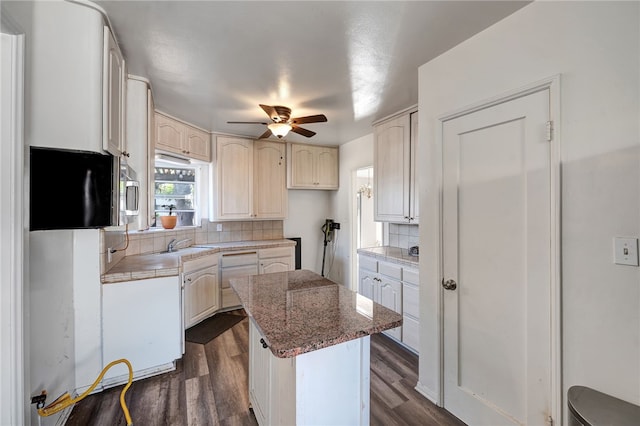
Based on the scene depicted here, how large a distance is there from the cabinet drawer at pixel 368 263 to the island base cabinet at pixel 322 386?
5.68ft

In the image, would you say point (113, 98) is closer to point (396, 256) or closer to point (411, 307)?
point (396, 256)

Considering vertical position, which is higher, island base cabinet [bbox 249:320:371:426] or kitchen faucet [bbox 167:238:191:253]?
kitchen faucet [bbox 167:238:191:253]

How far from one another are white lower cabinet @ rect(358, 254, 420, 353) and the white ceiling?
64.5 inches

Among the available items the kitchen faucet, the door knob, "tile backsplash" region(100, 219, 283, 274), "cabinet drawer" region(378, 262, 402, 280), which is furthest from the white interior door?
the kitchen faucet

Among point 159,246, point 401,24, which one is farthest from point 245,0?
point 159,246

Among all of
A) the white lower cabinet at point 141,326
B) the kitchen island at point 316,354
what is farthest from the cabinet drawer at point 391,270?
the white lower cabinet at point 141,326

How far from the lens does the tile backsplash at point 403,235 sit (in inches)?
127

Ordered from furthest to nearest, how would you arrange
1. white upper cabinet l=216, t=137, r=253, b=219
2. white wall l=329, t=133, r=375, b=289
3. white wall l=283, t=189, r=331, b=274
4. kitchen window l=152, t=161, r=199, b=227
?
white wall l=283, t=189, r=331, b=274, white wall l=329, t=133, r=375, b=289, white upper cabinet l=216, t=137, r=253, b=219, kitchen window l=152, t=161, r=199, b=227

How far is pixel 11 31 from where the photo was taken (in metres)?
1.17

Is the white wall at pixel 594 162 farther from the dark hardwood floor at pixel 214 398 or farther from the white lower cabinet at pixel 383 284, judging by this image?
the white lower cabinet at pixel 383 284

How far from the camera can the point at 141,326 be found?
220 centimetres

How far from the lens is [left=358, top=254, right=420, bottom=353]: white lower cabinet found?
2.55m

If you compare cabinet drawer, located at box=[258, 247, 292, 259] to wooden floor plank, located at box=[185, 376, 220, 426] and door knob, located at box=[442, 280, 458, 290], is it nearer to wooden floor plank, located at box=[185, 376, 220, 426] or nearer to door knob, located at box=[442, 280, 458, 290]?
wooden floor plank, located at box=[185, 376, 220, 426]

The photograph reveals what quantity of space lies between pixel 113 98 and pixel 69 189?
0.60 m
